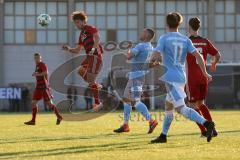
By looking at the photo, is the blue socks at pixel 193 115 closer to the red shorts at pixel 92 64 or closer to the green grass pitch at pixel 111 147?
the green grass pitch at pixel 111 147

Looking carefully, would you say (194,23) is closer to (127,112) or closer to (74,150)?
(127,112)

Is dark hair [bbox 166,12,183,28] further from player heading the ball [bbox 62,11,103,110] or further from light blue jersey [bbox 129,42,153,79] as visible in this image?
player heading the ball [bbox 62,11,103,110]

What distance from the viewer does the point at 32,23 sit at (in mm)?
48906

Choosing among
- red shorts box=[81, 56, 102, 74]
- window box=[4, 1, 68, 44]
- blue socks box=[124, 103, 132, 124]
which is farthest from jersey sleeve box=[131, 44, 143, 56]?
window box=[4, 1, 68, 44]

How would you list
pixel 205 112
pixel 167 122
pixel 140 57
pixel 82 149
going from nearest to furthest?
pixel 82 149
pixel 167 122
pixel 205 112
pixel 140 57

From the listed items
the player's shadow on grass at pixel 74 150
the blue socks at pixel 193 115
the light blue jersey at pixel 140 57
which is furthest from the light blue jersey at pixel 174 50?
the light blue jersey at pixel 140 57

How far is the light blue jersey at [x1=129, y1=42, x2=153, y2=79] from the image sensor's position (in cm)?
1474

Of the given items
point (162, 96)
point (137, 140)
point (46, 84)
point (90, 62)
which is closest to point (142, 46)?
point (90, 62)

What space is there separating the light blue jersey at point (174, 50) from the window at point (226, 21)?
37992 millimetres

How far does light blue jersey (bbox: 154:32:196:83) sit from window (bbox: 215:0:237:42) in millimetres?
37992

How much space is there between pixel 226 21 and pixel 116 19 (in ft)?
26.3

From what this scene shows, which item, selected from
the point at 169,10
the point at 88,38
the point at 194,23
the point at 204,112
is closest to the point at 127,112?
the point at 88,38

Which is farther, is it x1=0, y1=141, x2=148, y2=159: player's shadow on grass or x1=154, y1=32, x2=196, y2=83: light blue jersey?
x1=154, y1=32, x2=196, y2=83: light blue jersey

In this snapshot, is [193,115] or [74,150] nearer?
[74,150]
